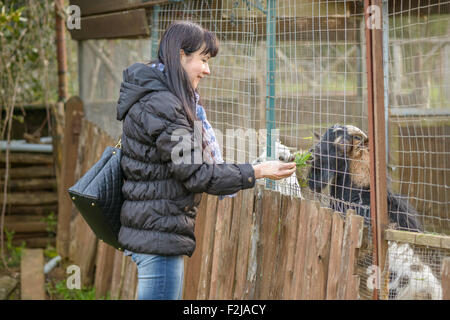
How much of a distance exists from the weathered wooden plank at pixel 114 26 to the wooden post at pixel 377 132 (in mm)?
2809

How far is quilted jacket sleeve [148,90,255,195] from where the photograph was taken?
312 centimetres

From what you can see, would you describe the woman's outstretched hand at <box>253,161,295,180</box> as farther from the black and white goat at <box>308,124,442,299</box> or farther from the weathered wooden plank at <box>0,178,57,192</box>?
the weathered wooden plank at <box>0,178,57,192</box>

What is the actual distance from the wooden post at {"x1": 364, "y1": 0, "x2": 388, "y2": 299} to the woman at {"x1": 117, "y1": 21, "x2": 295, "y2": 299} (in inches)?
19.7

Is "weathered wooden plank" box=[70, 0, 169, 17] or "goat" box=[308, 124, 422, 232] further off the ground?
"weathered wooden plank" box=[70, 0, 169, 17]

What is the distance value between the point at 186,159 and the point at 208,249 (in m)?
1.92

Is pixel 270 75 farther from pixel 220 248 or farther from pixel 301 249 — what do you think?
pixel 220 248

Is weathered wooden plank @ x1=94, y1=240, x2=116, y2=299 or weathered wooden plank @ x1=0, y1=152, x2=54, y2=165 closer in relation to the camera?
weathered wooden plank @ x1=94, y1=240, x2=116, y2=299

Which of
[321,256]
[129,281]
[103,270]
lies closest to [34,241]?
[103,270]

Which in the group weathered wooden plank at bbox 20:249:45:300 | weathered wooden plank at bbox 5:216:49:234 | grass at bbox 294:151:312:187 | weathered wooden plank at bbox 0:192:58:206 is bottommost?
weathered wooden plank at bbox 20:249:45:300

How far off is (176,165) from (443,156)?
3.95 metres

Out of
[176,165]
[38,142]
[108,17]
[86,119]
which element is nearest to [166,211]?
[176,165]

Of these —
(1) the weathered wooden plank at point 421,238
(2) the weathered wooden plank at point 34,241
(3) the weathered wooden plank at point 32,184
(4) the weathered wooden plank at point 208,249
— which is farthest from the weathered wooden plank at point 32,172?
(1) the weathered wooden plank at point 421,238

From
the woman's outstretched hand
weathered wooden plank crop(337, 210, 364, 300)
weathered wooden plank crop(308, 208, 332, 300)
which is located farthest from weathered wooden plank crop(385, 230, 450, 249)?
the woman's outstretched hand

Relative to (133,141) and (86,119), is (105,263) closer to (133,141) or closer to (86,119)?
(86,119)
